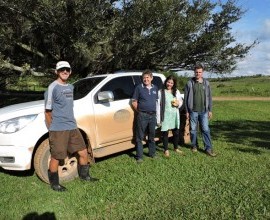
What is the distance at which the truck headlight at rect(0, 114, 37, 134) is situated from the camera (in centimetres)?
674

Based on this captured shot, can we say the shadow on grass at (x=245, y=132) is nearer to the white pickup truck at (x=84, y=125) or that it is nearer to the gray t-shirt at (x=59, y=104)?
the white pickup truck at (x=84, y=125)

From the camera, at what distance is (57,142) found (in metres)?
6.46

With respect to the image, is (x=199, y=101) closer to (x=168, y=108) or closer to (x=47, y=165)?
(x=168, y=108)

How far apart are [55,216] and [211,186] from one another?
2397 mm

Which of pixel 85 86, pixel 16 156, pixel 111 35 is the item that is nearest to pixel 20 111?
pixel 16 156

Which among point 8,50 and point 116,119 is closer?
point 116,119

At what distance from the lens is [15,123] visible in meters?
6.78

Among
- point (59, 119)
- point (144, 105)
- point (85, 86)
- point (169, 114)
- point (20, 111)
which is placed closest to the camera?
point (59, 119)

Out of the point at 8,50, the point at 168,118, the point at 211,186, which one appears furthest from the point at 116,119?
the point at 8,50

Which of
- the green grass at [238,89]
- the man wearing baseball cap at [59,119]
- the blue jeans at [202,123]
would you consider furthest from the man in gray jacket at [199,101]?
the green grass at [238,89]

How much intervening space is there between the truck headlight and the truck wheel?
1.40 feet

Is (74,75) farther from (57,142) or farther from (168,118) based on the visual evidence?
(57,142)

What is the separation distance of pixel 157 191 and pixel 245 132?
23.1ft

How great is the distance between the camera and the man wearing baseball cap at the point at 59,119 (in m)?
6.35
